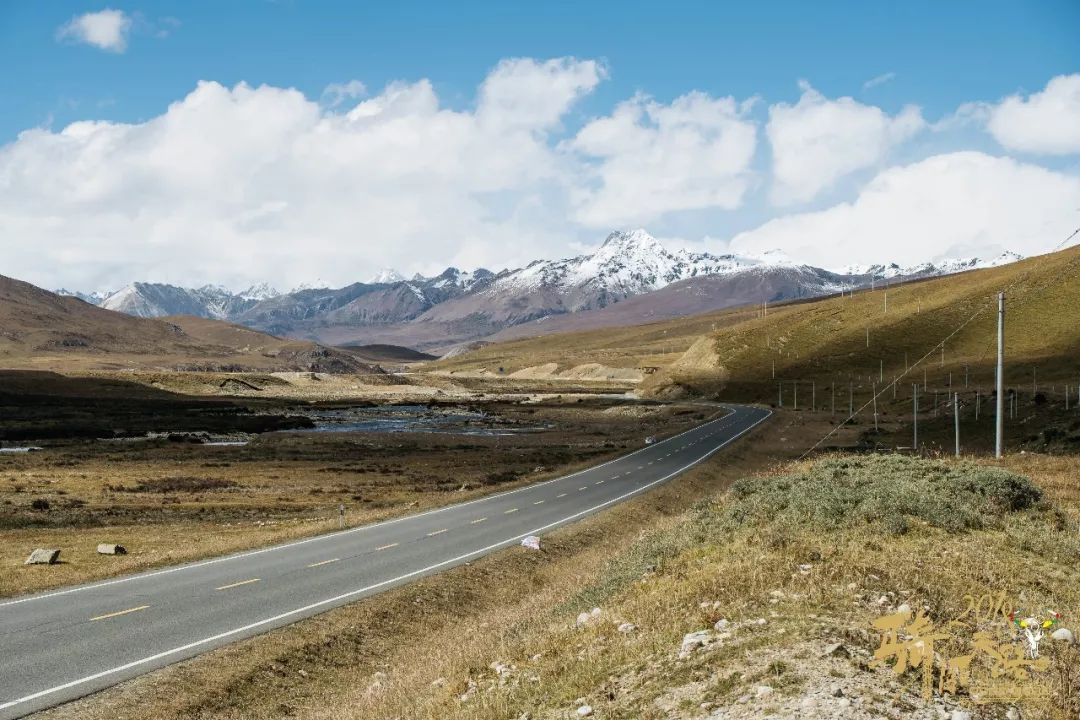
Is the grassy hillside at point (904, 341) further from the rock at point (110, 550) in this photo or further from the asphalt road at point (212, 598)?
the rock at point (110, 550)

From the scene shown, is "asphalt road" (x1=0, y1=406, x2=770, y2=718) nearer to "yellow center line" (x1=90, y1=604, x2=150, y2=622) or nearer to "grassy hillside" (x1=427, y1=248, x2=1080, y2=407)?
"yellow center line" (x1=90, y1=604, x2=150, y2=622)

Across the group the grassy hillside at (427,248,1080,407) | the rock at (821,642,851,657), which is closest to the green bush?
the rock at (821,642,851,657)

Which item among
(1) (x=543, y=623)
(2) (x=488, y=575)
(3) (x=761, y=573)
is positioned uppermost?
(3) (x=761, y=573)

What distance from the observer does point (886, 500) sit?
16.2m

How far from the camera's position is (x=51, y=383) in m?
164

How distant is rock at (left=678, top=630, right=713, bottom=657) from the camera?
30.2 ft

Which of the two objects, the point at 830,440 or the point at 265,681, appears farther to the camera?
the point at 830,440

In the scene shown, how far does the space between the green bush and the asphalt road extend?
8.74 meters

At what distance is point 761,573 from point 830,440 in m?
61.0

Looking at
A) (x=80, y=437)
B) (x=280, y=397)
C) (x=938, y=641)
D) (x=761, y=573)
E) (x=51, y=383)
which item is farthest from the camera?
(x=280, y=397)

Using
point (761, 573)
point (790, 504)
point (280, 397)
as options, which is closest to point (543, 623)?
point (761, 573)

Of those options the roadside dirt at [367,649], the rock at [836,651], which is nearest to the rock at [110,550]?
the roadside dirt at [367,649]

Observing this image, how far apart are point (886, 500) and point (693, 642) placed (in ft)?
28.1

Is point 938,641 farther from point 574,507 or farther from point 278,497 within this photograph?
point 278,497
